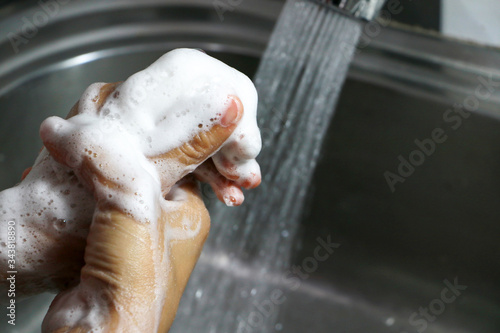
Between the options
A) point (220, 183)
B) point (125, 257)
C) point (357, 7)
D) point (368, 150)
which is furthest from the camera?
point (368, 150)

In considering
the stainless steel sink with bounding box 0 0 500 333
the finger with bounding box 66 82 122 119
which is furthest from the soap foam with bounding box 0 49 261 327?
the stainless steel sink with bounding box 0 0 500 333

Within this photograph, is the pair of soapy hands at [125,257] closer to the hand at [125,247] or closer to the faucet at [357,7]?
the hand at [125,247]

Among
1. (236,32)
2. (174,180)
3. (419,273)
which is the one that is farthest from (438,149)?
(174,180)

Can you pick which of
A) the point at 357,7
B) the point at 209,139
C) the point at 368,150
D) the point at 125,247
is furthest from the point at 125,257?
the point at 368,150

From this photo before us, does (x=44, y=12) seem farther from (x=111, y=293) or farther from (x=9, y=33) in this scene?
(x=111, y=293)

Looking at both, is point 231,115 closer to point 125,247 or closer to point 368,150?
point 125,247

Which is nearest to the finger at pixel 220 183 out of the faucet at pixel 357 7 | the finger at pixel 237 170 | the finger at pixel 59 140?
the finger at pixel 237 170
